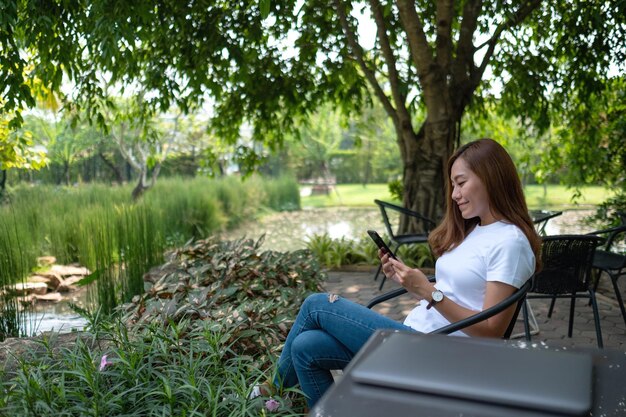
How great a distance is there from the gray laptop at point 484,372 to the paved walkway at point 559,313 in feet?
8.38

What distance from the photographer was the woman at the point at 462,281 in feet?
5.94

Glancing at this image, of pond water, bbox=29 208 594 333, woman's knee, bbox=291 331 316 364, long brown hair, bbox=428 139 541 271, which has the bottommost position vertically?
pond water, bbox=29 208 594 333

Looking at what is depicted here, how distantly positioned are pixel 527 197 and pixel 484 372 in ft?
77.0

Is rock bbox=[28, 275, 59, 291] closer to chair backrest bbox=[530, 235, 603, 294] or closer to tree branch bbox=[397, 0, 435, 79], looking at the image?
tree branch bbox=[397, 0, 435, 79]

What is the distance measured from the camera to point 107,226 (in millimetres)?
4180

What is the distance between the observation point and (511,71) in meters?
7.69

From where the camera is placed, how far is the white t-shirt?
179 centimetres

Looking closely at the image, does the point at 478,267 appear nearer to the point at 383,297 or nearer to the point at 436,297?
the point at 436,297

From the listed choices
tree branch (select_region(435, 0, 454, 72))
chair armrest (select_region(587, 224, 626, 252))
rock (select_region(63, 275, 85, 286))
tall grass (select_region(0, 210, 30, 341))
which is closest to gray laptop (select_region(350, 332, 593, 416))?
tall grass (select_region(0, 210, 30, 341))

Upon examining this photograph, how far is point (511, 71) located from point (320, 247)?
3.39 m

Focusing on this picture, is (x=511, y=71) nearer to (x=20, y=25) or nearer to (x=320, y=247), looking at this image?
(x=320, y=247)

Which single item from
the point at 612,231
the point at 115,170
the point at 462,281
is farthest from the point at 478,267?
the point at 115,170

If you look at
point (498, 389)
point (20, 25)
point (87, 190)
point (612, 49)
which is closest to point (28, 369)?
point (498, 389)

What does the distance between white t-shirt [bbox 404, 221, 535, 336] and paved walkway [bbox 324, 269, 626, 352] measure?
1510 millimetres
